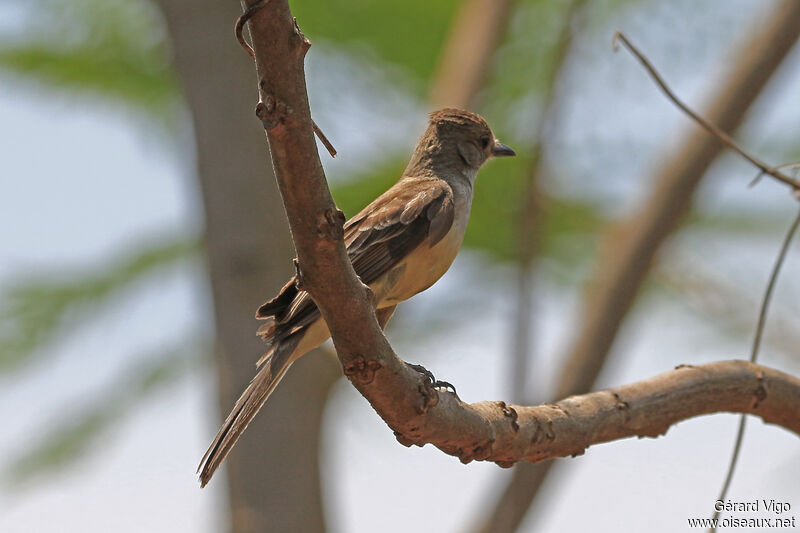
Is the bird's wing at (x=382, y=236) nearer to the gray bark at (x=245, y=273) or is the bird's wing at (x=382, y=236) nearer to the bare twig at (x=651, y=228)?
the gray bark at (x=245, y=273)

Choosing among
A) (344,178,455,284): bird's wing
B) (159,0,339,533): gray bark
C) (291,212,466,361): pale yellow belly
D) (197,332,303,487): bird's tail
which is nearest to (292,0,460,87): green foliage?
(159,0,339,533): gray bark

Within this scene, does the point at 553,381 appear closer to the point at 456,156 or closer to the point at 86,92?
the point at 456,156

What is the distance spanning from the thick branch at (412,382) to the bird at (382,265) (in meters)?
0.72

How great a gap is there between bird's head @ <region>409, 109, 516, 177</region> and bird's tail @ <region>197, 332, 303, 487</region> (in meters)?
1.79

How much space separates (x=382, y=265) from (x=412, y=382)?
127cm

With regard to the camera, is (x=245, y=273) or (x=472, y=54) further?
(x=472, y=54)

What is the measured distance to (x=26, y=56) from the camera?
27.2 ft

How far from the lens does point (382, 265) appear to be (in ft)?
14.8

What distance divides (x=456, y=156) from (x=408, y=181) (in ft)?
1.68

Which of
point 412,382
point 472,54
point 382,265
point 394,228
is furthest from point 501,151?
point 412,382

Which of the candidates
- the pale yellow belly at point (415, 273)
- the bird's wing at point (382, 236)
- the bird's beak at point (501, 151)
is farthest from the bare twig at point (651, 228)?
the pale yellow belly at point (415, 273)

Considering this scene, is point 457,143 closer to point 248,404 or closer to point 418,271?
point 418,271

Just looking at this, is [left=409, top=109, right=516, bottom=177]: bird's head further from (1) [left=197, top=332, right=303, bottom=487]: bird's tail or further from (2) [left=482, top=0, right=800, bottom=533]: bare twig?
(2) [left=482, top=0, right=800, bottom=533]: bare twig

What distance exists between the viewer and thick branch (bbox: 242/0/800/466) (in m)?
2.45
